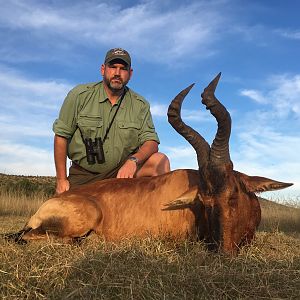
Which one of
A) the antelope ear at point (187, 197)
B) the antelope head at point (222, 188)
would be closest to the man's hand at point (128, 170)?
the antelope ear at point (187, 197)

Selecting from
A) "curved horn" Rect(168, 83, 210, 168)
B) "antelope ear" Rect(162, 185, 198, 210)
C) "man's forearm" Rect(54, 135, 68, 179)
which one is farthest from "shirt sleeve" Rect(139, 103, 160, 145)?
"antelope ear" Rect(162, 185, 198, 210)

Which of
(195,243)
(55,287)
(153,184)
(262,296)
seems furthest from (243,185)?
(55,287)

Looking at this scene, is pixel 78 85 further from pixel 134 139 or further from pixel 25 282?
pixel 25 282

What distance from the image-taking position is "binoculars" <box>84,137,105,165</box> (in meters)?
7.48

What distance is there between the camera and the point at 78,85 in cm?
764

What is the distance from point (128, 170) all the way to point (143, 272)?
10.1 feet

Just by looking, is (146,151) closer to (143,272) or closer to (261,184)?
(261,184)

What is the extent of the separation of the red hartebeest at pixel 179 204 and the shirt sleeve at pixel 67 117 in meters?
1.40

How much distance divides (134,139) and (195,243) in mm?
2630

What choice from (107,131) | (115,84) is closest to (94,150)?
(107,131)

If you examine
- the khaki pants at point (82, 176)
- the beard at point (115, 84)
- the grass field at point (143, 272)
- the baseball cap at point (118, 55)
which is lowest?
the grass field at point (143, 272)

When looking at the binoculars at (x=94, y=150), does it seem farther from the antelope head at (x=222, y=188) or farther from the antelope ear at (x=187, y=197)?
the antelope ear at (x=187, y=197)

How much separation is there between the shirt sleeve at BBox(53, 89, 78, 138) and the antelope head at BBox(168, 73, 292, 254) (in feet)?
7.58

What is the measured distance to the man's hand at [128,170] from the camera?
22.6 feet
